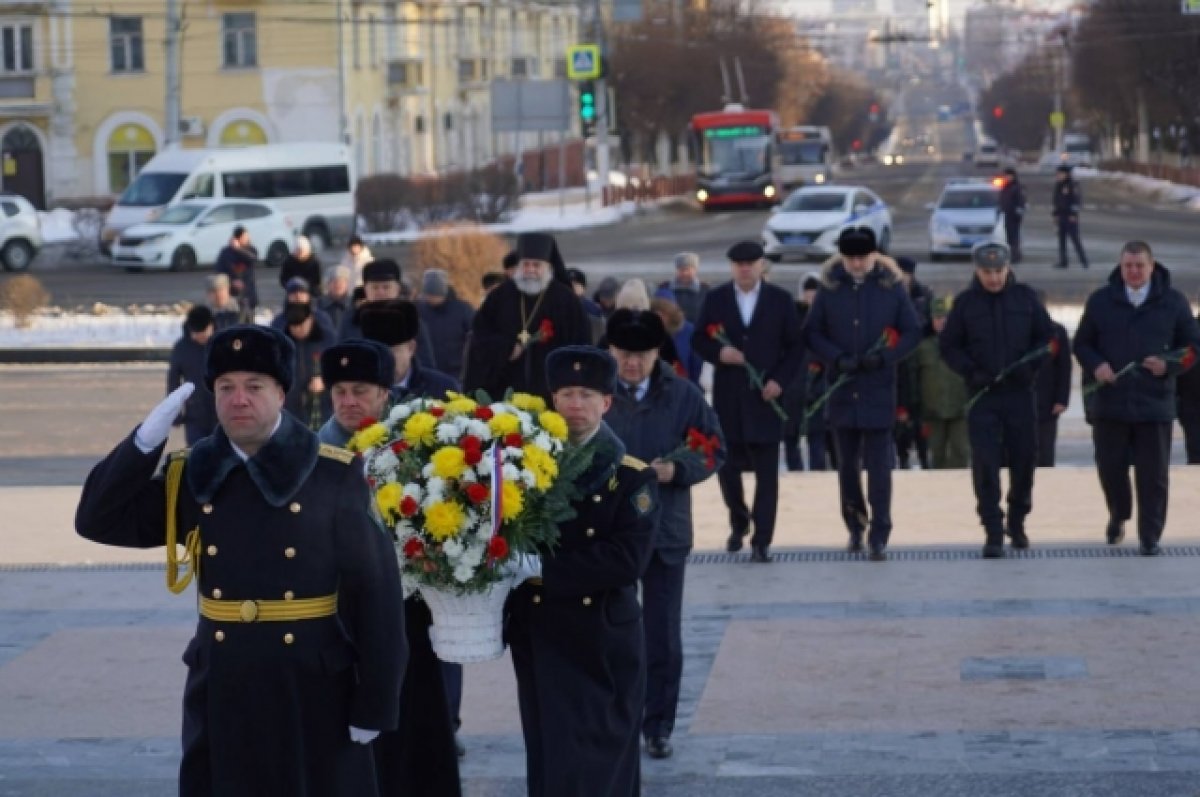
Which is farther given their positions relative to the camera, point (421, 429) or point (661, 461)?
point (661, 461)

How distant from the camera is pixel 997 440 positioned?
13.0 m

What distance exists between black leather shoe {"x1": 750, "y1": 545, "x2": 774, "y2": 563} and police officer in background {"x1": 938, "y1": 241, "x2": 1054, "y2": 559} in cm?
119

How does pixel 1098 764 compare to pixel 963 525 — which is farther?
pixel 963 525

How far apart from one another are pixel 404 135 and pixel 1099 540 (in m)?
61.2

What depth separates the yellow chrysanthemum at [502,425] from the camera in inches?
269

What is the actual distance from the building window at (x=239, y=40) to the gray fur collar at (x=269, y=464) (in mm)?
59424

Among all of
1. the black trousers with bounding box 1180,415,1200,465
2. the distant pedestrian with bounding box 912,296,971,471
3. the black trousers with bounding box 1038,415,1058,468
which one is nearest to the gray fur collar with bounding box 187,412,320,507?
the distant pedestrian with bounding box 912,296,971,471

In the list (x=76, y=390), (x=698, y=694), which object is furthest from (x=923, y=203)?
(x=698, y=694)

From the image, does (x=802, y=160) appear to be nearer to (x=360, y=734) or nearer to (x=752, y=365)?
(x=752, y=365)

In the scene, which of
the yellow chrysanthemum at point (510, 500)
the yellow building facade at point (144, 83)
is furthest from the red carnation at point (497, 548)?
the yellow building facade at point (144, 83)

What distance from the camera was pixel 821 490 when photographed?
15648mm

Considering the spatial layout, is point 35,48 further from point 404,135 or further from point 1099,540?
point 1099,540

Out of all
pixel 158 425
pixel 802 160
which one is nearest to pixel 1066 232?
pixel 158 425

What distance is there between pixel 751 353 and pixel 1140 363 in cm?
208
